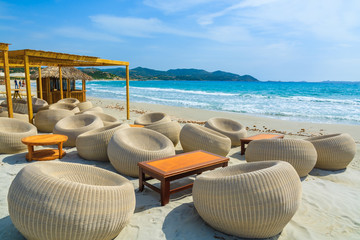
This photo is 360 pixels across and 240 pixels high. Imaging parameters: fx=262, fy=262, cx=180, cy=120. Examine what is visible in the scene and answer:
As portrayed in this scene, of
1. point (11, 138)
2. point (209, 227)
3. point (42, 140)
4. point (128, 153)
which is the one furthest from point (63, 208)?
point (11, 138)

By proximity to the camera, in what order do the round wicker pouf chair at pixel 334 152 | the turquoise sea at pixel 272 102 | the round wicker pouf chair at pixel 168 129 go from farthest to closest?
1. the turquoise sea at pixel 272 102
2. the round wicker pouf chair at pixel 168 129
3. the round wicker pouf chair at pixel 334 152

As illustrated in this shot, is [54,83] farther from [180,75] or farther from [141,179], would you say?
[180,75]

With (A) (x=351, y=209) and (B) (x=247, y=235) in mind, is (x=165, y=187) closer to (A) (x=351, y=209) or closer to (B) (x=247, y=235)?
(B) (x=247, y=235)

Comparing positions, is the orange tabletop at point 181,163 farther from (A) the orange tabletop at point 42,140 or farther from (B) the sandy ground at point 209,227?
(A) the orange tabletop at point 42,140

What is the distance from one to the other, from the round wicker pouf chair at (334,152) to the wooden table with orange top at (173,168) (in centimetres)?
258

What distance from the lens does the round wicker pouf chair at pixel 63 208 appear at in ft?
8.35

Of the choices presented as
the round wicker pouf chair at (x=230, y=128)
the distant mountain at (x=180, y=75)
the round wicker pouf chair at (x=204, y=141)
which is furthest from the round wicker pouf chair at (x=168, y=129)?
the distant mountain at (x=180, y=75)

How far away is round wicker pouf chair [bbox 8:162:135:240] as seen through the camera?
254 cm

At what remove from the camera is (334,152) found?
570 centimetres

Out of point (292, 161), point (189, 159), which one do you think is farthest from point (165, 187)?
point (292, 161)

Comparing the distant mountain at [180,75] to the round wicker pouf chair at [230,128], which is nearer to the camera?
the round wicker pouf chair at [230,128]

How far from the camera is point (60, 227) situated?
2.55 m

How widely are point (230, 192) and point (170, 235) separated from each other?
90 centimetres

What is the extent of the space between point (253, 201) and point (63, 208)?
6.41 feet
